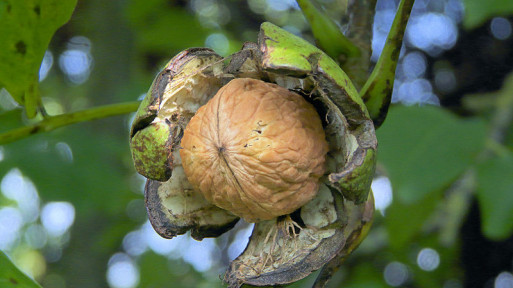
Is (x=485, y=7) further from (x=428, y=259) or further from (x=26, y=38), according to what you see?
(x=428, y=259)

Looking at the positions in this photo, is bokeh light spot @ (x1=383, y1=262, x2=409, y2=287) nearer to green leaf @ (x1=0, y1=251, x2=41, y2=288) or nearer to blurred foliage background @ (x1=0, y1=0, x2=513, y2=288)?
blurred foliage background @ (x1=0, y1=0, x2=513, y2=288)

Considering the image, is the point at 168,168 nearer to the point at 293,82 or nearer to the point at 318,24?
A: the point at 293,82

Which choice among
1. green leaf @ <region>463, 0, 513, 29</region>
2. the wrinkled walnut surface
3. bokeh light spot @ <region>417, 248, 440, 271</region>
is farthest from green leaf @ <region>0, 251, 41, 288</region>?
bokeh light spot @ <region>417, 248, 440, 271</region>

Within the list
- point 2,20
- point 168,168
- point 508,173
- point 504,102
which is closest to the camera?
point 168,168

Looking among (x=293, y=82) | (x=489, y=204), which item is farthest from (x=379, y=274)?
(x=293, y=82)

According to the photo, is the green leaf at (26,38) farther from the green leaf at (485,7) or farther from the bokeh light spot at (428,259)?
the bokeh light spot at (428,259)

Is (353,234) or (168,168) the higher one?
(168,168)

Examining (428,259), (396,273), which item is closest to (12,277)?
(396,273)
